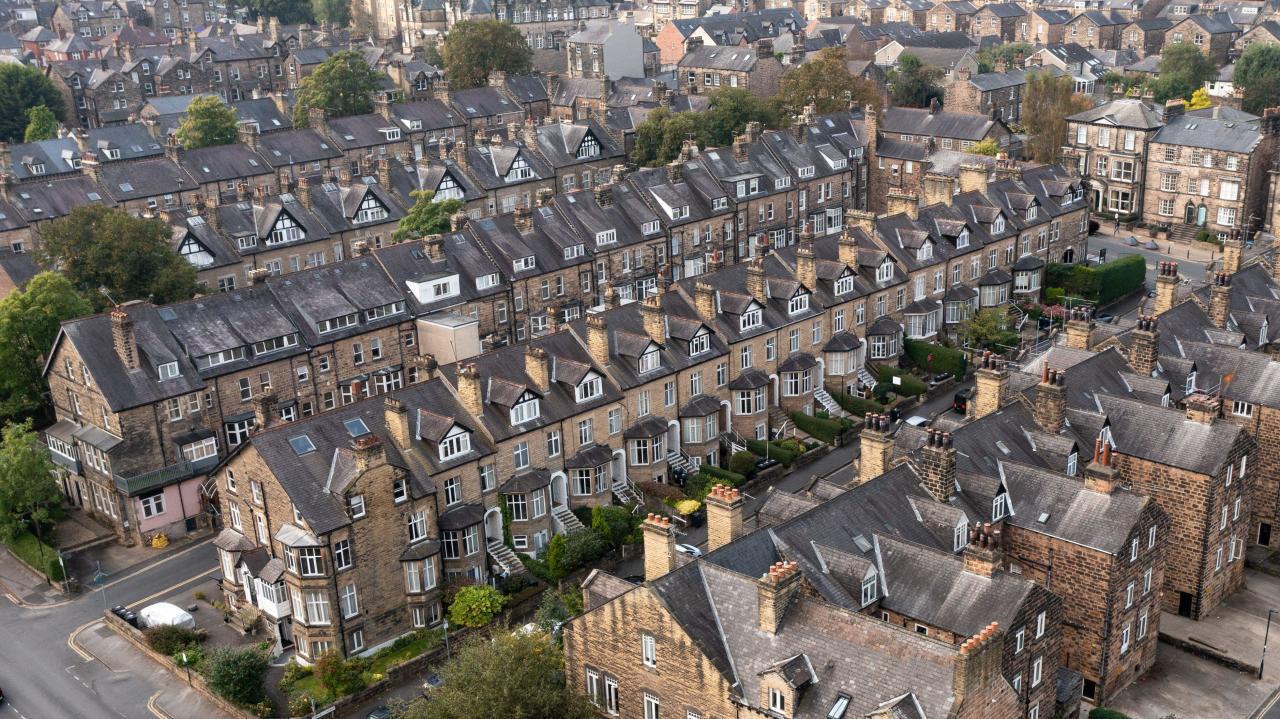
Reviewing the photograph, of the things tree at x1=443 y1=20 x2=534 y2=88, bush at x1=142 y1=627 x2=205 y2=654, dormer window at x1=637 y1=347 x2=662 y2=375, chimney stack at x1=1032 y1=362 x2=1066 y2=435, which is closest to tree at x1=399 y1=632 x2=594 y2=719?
bush at x1=142 y1=627 x2=205 y2=654

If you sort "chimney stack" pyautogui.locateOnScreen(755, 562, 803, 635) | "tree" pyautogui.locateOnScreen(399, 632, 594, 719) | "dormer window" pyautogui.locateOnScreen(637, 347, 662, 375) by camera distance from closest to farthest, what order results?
"chimney stack" pyautogui.locateOnScreen(755, 562, 803, 635) < "tree" pyautogui.locateOnScreen(399, 632, 594, 719) < "dormer window" pyautogui.locateOnScreen(637, 347, 662, 375)

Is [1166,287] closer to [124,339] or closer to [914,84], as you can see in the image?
[124,339]

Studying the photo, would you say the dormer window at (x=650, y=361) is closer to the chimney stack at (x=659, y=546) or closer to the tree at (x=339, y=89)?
the chimney stack at (x=659, y=546)

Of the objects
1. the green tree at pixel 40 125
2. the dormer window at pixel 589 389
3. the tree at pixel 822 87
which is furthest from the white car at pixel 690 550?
the green tree at pixel 40 125

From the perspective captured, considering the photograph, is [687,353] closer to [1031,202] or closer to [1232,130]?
[1031,202]

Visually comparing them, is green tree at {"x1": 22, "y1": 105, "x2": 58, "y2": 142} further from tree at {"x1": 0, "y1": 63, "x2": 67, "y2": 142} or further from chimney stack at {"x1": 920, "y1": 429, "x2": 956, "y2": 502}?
chimney stack at {"x1": 920, "y1": 429, "x2": 956, "y2": 502}

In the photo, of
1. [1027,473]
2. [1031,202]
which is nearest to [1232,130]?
[1031,202]
